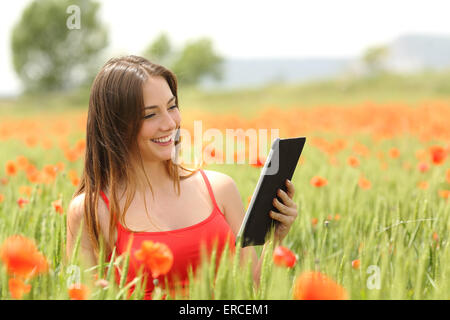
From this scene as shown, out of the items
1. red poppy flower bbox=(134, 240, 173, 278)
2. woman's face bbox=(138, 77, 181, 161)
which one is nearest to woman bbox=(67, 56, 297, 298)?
woman's face bbox=(138, 77, 181, 161)

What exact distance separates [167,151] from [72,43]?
2610cm

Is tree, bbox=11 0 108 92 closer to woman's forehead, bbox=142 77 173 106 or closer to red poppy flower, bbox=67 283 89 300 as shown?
woman's forehead, bbox=142 77 173 106

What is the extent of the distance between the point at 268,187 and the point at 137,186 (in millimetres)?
440

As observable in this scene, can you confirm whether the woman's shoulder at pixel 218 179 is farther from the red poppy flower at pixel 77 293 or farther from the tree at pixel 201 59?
the tree at pixel 201 59

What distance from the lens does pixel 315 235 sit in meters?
1.92

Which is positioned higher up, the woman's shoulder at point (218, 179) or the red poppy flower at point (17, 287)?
the woman's shoulder at point (218, 179)

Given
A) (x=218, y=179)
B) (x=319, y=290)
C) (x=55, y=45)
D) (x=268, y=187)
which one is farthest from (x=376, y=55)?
(x=319, y=290)

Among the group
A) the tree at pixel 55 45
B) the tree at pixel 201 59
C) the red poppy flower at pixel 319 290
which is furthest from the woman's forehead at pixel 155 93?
the tree at pixel 201 59

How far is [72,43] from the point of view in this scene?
25.4m

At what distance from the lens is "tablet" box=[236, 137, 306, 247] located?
112cm

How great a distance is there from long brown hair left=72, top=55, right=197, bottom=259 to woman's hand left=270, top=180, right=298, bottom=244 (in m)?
0.38

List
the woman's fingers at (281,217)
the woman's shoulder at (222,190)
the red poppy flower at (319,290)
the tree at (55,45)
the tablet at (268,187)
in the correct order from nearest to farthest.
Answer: the red poppy flower at (319,290) < the tablet at (268,187) < the woman's fingers at (281,217) < the woman's shoulder at (222,190) < the tree at (55,45)

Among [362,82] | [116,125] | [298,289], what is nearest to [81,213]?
[116,125]

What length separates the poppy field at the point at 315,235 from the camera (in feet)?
2.84
